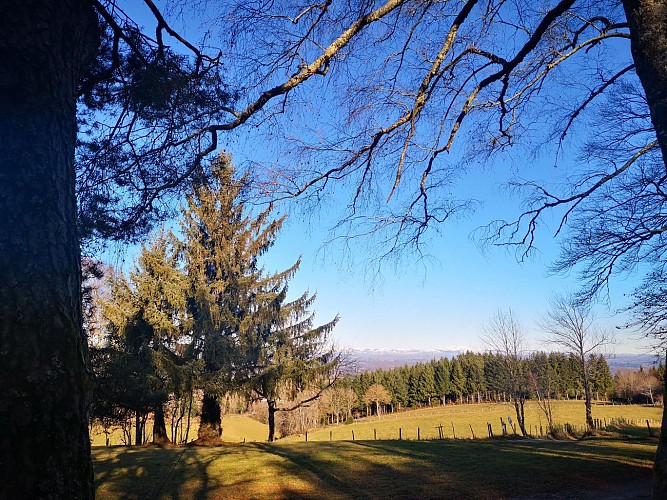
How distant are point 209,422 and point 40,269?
1625cm

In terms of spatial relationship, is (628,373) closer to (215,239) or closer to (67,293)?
(215,239)

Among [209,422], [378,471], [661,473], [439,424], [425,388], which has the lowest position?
[439,424]

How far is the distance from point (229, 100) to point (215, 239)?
1404cm

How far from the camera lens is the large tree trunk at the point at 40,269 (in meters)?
1.41

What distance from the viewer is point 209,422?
1603cm

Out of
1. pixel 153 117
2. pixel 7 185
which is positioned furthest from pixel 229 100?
pixel 7 185

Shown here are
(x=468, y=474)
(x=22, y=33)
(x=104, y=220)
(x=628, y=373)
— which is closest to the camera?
(x=22, y=33)

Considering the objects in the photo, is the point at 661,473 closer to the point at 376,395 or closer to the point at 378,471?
the point at 378,471

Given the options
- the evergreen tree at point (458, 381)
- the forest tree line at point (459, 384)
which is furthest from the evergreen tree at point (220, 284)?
the evergreen tree at point (458, 381)

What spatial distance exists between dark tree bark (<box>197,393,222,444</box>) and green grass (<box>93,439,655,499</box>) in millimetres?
893

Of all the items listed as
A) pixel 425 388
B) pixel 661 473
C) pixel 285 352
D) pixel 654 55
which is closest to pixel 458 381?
pixel 425 388

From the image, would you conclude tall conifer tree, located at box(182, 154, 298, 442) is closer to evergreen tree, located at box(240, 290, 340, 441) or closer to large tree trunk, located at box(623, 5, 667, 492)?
evergreen tree, located at box(240, 290, 340, 441)

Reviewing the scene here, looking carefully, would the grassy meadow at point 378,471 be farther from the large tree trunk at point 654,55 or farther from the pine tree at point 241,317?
the large tree trunk at point 654,55

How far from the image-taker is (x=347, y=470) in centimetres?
1141
